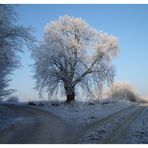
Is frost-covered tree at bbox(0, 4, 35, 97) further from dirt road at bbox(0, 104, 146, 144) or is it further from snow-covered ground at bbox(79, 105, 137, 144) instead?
snow-covered ground at bbox(79, 105, 137, 144)

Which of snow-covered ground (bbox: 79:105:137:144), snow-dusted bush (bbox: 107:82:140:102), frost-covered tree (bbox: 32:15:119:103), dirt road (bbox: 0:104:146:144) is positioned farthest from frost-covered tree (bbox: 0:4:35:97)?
snow-dusted bush (bbox: 107:82:140:102)

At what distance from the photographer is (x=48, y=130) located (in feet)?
44.0

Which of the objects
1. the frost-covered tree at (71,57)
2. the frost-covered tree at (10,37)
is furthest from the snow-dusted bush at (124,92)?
the frost-covered tree at (10,37)

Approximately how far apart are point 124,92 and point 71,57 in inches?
1106

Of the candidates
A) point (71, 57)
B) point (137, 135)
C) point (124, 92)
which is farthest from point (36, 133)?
point (124, 92)

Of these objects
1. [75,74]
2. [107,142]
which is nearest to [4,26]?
[107,142]

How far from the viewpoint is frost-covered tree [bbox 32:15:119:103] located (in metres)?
27.8

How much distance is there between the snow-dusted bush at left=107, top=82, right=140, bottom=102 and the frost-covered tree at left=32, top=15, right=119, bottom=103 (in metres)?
23.7

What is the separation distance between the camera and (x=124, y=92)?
53.7 metres

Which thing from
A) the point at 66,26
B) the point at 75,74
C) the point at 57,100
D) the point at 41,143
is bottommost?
the point at 41,143

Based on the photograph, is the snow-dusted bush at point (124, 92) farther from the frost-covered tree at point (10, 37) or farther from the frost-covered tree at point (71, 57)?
the frost-covered tree at point (10, 37)

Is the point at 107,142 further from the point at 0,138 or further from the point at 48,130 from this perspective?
the point at 0,138

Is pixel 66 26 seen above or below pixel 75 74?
above

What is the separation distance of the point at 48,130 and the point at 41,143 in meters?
2.45
